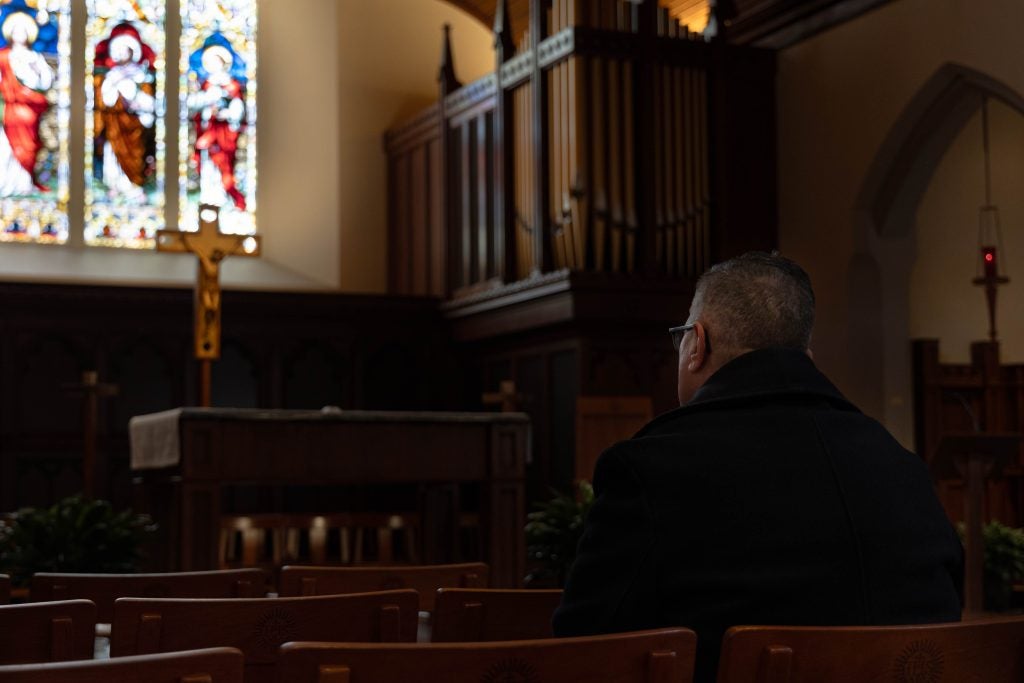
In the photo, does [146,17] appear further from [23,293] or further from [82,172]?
[23,293]

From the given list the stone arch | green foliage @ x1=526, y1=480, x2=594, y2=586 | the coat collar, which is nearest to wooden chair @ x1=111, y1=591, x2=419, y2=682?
the coat collar

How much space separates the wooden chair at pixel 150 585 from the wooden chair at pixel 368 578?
0.11m

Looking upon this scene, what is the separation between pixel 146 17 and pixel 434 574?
33.5 ft

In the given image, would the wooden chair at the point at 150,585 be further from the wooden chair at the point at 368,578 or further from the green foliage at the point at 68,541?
the green foliage at the point at 68,541

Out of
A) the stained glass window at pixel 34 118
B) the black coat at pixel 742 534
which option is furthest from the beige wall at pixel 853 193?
the black coat at pixel 742 534

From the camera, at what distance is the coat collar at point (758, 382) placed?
8.73 feet

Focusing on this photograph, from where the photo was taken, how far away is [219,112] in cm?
1331

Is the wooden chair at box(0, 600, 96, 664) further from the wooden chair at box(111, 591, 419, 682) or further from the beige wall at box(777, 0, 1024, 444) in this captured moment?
the beige wall at box(777, 0, 1024, 444)

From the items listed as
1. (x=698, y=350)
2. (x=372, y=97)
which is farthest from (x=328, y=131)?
(x=698, y=350)

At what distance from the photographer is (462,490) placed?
11969mm

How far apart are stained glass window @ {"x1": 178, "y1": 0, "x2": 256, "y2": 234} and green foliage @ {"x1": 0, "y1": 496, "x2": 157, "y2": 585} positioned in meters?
6.28

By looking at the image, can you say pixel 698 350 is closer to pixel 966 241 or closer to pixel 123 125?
pixel 966 241

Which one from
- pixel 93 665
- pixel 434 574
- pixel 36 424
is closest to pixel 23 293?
pixel 36 424

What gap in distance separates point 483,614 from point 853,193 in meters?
7.72
